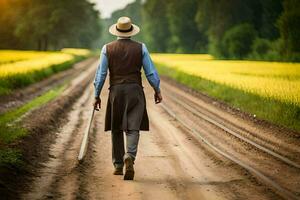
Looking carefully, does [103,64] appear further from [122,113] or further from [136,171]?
[136,171]

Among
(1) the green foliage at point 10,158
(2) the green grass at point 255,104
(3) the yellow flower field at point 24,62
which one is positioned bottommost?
(1) the green foliage at point 10,158

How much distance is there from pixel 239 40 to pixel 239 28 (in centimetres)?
177

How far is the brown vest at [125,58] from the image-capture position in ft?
25.6

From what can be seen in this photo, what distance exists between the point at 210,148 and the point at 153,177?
8.04 ft

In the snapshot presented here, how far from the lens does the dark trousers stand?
7.79 m

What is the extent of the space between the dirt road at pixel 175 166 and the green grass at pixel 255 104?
0.95m

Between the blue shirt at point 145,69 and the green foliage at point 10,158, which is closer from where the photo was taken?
the blue shirt at point 145,69

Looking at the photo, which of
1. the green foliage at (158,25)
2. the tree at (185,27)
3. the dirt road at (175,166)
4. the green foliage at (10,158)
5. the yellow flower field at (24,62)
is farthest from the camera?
the green foliage at (158,25)

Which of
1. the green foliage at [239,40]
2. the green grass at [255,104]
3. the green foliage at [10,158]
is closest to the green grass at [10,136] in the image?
the green foliage at [10,158]

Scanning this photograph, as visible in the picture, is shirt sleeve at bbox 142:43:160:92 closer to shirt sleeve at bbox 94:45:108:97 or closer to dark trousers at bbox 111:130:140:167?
shirt sleeve at bbox 94:45:108:97

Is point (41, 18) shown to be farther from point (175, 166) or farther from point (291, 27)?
point (175, 166)

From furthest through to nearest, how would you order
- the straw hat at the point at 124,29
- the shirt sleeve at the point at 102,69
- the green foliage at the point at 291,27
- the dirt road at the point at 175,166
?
the green foliage at the point at 291,27 < the shirt sleeve at the point at 102,69 < the straw hat at the point at 124,29 < the dirt road at the point at 175,166

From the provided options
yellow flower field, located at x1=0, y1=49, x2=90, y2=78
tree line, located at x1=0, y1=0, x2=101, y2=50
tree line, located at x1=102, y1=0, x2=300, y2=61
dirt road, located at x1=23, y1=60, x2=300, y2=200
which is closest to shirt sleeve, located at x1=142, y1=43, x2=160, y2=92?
dirt road, located at x1=23, y1=60, x2=300, y2=200

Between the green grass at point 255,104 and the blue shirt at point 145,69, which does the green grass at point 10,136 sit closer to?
the blue shirt at point 145,69
